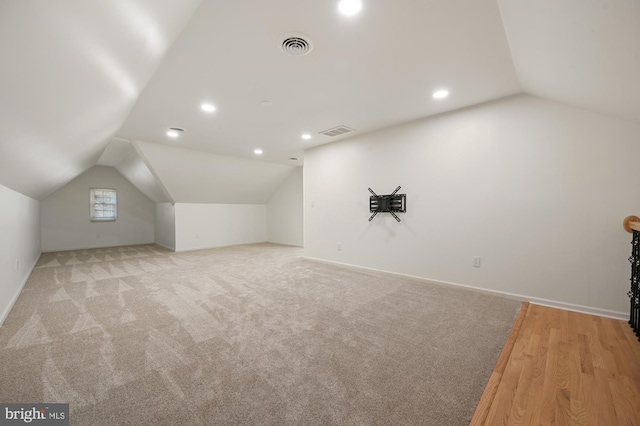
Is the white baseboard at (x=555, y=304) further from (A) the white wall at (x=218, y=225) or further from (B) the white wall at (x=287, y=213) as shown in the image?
(A) the white wall at (x=218, y=225)

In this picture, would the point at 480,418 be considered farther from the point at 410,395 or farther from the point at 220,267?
the point at 220,267

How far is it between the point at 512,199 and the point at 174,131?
508 cm

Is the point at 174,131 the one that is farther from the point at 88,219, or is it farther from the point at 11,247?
the point at 88,219

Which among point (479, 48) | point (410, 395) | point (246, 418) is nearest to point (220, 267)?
point (246, 418)

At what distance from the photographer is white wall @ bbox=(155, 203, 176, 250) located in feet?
22.6

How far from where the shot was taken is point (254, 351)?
191 centimetres

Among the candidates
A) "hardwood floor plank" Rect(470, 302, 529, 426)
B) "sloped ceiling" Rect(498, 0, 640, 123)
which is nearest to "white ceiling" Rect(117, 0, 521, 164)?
"sloped ceiling" Rect(498, 0, 640, 123)

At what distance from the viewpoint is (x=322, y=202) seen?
520cm

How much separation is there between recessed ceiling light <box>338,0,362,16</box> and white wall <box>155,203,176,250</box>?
6.71m

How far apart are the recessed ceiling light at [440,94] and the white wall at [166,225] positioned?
670 centimetres

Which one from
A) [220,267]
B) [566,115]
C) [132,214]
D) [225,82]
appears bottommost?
[220,267]

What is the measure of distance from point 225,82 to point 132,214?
24.8 feet

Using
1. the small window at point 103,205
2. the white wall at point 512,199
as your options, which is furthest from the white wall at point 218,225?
the white wall at point 512,199

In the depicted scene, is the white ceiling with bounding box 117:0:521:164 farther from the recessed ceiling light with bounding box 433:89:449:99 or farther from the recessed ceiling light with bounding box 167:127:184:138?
the recessed ceiling light with bounding box 167:127:184:138
